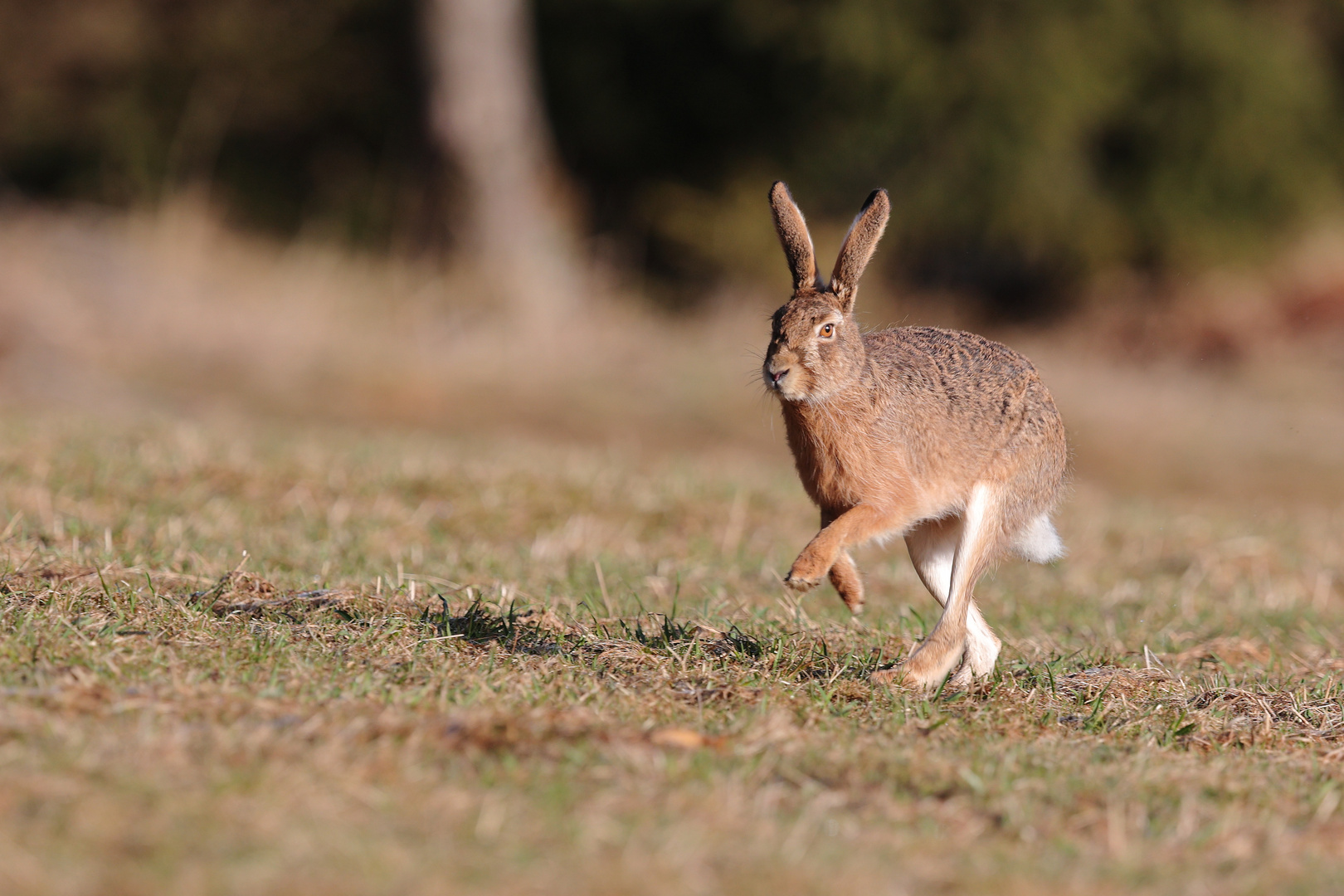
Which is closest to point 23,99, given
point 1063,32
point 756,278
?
point 756,278

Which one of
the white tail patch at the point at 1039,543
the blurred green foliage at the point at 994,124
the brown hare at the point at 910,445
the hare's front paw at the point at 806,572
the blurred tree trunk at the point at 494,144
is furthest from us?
the blurred green foliage at the point at 994,124

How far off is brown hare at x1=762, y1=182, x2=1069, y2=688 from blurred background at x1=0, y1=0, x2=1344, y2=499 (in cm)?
681

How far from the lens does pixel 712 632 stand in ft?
14.3

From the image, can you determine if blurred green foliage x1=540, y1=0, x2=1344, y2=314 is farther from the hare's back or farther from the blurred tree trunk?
the hare's back

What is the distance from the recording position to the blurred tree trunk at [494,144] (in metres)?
13.7

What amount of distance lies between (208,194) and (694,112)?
20.6ft

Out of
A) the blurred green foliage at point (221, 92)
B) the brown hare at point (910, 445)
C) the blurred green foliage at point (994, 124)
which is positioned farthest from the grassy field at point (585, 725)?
the blurred green foliage at point (221, 92)

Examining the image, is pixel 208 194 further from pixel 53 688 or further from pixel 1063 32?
pixel 53 688

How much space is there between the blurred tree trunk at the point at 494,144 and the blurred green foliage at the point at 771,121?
31 cm

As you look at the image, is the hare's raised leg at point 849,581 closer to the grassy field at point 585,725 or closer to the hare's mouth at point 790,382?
the grassy field at point 585,725

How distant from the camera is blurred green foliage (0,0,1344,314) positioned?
15953mm

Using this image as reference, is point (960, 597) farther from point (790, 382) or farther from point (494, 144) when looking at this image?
point (494, 144)

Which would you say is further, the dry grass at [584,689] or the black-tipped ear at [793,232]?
the black-tipped ear at [793,232]

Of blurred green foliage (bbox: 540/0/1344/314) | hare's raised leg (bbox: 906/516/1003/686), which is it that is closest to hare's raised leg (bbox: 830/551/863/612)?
hare's raised leg (bbox: 906/516/1003/686)
